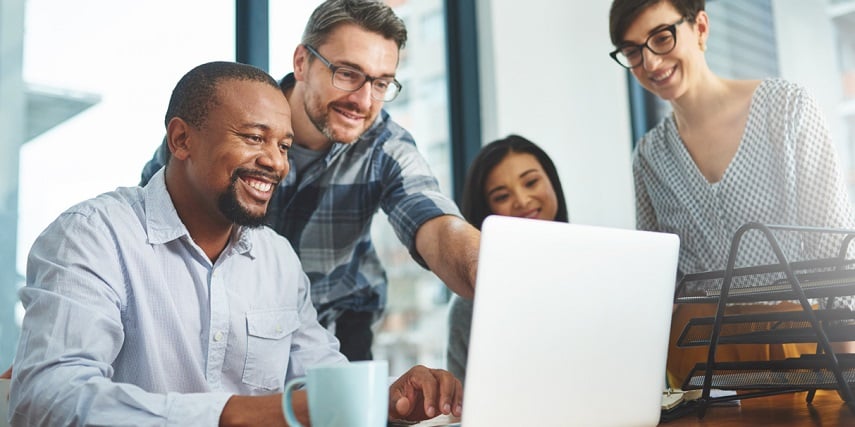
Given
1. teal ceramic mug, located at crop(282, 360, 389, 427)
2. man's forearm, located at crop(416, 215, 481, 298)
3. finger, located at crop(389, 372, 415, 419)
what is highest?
man's forearm, located at crop(416, 215, 481, 298)

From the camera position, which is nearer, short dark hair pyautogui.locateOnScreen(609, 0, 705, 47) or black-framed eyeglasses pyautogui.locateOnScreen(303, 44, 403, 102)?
black-framed eyeglasses pyautogui.locateOnScreen(303, 44, 403, 102)

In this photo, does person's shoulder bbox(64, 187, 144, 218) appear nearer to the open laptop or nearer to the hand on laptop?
the hand on laptop

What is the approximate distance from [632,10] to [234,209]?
3.80 feet

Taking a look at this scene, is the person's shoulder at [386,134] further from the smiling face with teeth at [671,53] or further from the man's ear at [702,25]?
the man's ear at [702,25]

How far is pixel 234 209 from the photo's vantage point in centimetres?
142

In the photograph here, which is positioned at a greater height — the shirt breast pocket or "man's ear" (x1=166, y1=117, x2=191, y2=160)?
→ "man's ear" (x1=166, y1=117, x2=191, y2=160)

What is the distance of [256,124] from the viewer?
1.42 metres

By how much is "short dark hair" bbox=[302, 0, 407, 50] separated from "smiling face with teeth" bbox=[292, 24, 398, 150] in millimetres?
14

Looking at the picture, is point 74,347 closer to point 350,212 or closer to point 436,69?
point 350,212

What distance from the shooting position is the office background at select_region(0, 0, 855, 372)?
71.9 inches

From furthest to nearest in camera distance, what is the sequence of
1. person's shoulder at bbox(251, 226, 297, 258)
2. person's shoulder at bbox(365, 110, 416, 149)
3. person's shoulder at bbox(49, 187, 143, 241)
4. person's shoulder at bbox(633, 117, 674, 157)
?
person's shoulder at bbox(633, 117, 674, 157), person's shoulder at bbox(365, 110, 416, 149), person's shoulder at bbox(251, 226, 297, 258), person's shoulder at bbox(49, 187, 143, 241)

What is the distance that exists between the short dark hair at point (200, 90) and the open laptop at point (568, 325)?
0.78 metres

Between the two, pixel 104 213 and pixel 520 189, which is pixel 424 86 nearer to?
pixel 520 189

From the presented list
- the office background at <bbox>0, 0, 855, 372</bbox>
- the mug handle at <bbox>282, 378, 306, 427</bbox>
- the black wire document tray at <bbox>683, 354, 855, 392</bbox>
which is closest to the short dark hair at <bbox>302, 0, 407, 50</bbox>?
the office background at <bbox>0, 0, 855, 372</bbox>
